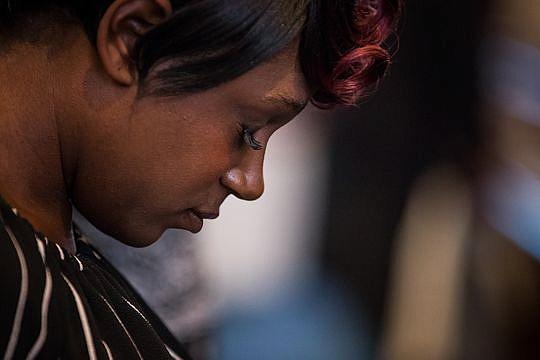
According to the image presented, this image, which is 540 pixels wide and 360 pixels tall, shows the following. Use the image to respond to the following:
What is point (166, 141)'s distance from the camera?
88 cm

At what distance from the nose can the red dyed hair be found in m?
0.09

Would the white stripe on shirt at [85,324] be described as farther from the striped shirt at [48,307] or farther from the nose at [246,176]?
the nose at [246,176]

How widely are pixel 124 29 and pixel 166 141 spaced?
11 cm

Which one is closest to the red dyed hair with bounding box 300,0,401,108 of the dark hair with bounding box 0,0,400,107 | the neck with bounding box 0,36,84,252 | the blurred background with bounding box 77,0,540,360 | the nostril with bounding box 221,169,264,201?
the dark hair with bounding box 0,0,400,107

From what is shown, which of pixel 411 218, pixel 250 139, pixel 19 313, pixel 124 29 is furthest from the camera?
pixel 411 218

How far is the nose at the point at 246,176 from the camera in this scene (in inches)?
37.6

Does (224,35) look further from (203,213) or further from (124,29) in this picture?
(203,213)

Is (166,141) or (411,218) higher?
(166,141)

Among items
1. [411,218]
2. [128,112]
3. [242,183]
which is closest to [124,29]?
[128,112]

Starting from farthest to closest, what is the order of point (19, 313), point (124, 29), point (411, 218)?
point (411, 218), point (124, 29), point (19, 313)

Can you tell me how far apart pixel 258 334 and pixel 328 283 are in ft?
0.71

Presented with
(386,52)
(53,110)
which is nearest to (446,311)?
(386,52)

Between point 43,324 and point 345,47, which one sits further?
point 345,47

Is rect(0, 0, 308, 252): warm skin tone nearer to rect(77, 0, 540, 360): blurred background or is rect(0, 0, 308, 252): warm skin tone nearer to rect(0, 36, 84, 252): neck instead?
rect(0, 36, 84, 252): neck
